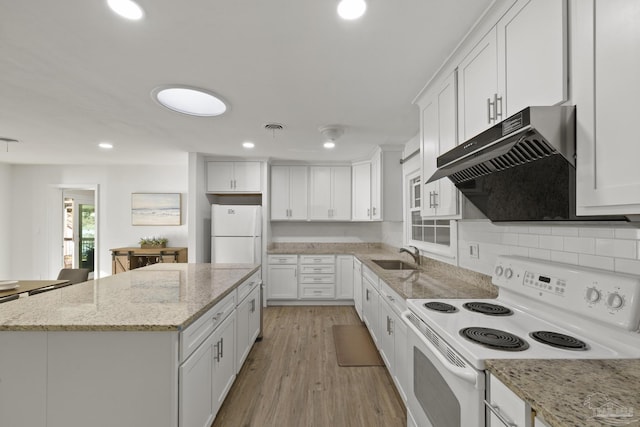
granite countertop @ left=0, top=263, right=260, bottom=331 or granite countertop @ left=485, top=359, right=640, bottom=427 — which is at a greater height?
granite countertop @ left=485, top=359, right=640, bottom=427

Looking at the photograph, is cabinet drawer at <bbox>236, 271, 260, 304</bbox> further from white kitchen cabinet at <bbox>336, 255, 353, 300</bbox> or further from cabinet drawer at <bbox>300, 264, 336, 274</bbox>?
white kitchen cabinet at <bbox>336, 255, 353, 300</bbox>

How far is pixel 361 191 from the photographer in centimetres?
466

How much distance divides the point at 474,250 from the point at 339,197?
2.96m

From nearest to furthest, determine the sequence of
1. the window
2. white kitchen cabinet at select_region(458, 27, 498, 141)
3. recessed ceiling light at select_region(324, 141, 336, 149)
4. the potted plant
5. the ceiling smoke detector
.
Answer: white kitchen cabinet at select_region(458, 27, 498, 141), the window, the ceiling smoke detector, recessed ceiling light at select_region(324, 141, 336, 149), the potted plant

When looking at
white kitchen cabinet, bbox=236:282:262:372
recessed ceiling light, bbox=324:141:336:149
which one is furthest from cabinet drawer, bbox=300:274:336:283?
recessed ceiling light, bbox=324:141:336:149

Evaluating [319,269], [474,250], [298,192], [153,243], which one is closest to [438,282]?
[474,250]

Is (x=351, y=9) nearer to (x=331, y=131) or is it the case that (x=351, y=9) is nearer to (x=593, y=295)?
(x=593, y=295)

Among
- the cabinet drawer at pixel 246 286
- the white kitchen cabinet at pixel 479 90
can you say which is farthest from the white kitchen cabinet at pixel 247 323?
the white kitchen cabinet at pixel 479 90

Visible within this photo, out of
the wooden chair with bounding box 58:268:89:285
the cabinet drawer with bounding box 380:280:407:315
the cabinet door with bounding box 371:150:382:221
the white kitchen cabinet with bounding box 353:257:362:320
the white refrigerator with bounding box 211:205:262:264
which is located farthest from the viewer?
the white refrigerator with bounding box 211:205:262:264

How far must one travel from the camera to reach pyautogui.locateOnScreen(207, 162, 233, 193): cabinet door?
4633 millimetres

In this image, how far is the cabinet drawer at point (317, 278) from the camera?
4.60 meters

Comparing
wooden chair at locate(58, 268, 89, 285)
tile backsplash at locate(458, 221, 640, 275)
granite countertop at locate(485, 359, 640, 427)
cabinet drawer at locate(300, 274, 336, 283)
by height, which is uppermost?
tile backsplash at locate(458, 221, 640, 275)

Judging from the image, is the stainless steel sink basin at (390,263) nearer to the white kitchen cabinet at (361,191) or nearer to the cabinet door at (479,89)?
the white kitchen cabinet at (361,191)

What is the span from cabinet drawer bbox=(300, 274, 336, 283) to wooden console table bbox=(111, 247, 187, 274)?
2.16 metres
